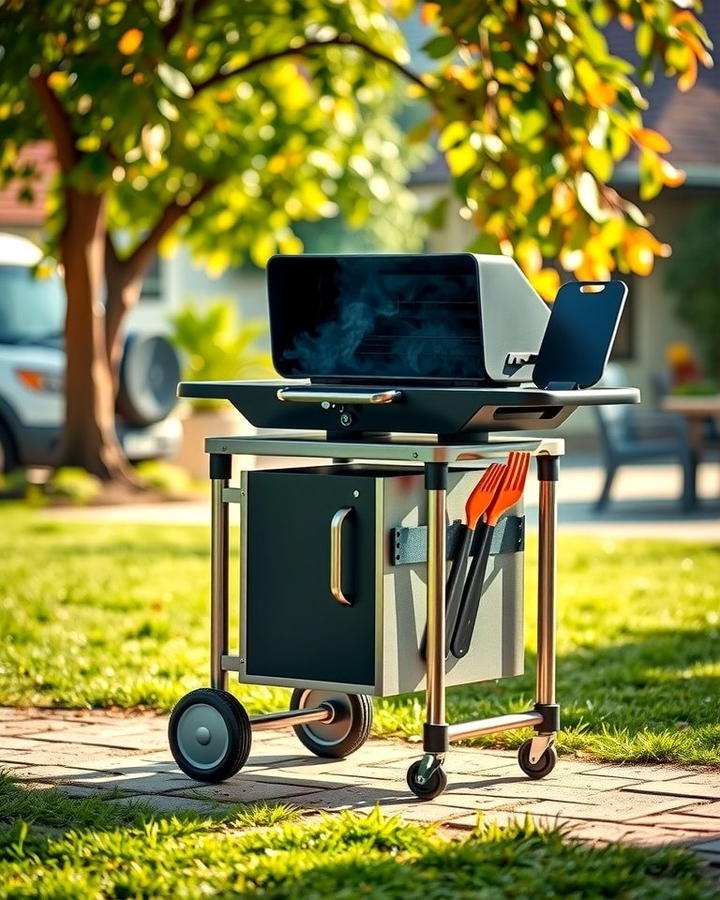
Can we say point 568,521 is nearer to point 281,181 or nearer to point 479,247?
point 281,181

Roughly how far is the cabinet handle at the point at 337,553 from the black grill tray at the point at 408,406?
0.25 metres

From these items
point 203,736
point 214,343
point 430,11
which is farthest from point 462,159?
point 214,343

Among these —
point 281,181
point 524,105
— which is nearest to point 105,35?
point 524,105

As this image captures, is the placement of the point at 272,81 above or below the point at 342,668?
above

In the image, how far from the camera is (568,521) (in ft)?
45.8

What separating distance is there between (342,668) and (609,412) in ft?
33.8

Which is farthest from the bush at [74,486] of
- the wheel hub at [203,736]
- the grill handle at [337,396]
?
the grill handle at [337,396]

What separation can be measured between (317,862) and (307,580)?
115cm

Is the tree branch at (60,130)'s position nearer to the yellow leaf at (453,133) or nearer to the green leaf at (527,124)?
the yellow leaf at (453,133)

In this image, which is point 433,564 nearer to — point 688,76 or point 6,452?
point 688,76

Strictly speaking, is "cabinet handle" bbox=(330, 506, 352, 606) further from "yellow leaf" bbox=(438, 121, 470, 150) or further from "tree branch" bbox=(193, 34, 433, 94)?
"tree branch" bbox=(193, 34, 433, 94)

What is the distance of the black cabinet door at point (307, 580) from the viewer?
16.5 feet

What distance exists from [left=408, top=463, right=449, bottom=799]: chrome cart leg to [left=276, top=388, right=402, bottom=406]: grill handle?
207 mm

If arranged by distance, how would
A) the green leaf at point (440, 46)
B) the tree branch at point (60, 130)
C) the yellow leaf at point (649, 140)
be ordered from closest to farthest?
the green leaf at point (440, 46)
the yellow leaf at point (649, 140)
the tree branch at point (60, 130)
